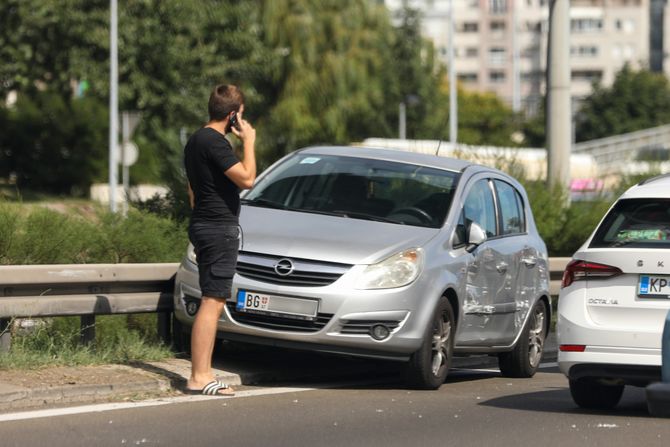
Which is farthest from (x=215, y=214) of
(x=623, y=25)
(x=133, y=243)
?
(x=623, y=25)

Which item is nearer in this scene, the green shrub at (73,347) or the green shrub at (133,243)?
the green shrub at (73,347)

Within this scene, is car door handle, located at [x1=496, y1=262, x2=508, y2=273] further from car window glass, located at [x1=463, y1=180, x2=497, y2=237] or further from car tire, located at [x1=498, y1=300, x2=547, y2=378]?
car tire, located at [x1=498, y1=300, x2=547, y2=378]

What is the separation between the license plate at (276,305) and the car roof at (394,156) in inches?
84.0

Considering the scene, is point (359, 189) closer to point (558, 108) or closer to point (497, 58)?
point (558, 108)

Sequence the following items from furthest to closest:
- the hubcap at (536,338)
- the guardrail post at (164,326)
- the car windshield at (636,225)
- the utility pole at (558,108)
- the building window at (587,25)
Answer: the building window at (587,25), the utility pole at (558,108), the hubcap at (536,338), the guardrail post at (164,326), the car windshield at (636,225)

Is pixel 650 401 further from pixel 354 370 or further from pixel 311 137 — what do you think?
pixel 311 137

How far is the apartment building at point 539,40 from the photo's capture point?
548 feet

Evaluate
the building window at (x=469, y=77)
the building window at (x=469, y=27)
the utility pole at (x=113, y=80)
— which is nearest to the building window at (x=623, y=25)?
the building window at (x=469, y=27)

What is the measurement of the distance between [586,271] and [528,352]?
3261 millimetres

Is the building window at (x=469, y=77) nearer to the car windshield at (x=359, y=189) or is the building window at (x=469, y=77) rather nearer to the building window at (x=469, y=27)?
the building window at (x=469, y=27)

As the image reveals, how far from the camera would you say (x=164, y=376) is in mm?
10516

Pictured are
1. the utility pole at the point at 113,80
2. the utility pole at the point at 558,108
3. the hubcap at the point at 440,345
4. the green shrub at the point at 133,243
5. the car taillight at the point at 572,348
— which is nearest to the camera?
the car taillight at the point at 572,348

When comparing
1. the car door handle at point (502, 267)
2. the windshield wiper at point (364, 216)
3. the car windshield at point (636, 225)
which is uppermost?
the car windshield at point (636, 225)

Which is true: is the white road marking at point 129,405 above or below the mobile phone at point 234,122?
below
